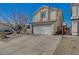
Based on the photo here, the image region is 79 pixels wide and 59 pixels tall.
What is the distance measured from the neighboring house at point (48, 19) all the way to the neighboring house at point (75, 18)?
7.0 inches

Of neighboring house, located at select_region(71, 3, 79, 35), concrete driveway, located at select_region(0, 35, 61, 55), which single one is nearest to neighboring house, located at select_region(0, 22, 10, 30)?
concrete driveway, located at select_region(0, 35, 61, 55)

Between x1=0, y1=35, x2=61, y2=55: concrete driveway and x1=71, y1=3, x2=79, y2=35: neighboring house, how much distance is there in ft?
0.83

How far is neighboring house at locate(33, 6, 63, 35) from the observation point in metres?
5.12

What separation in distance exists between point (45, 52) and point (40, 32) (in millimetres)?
320

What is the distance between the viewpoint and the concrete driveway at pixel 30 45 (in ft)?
16.7

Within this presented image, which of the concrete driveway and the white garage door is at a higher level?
the white garage door

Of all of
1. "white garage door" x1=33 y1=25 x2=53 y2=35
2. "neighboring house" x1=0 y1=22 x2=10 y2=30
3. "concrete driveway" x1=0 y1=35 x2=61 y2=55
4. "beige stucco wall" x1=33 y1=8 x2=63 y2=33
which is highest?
"beige stucco wall" x1=33 y1=8 x2=63 y2=33

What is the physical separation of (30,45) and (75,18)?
2.55 ft

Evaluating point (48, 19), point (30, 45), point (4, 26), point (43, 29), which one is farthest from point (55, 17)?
point (4, 26)

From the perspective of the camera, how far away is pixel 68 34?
16.9 ft

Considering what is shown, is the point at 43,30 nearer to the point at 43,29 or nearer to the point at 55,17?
the point at 43,29

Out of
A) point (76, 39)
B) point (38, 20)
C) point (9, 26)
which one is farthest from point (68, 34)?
point (9, 26)

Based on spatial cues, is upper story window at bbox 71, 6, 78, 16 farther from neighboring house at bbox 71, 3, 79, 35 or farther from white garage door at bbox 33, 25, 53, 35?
white garage door at bbox 33, 25, 53, 35

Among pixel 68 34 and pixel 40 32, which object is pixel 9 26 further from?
pixel 68 34
